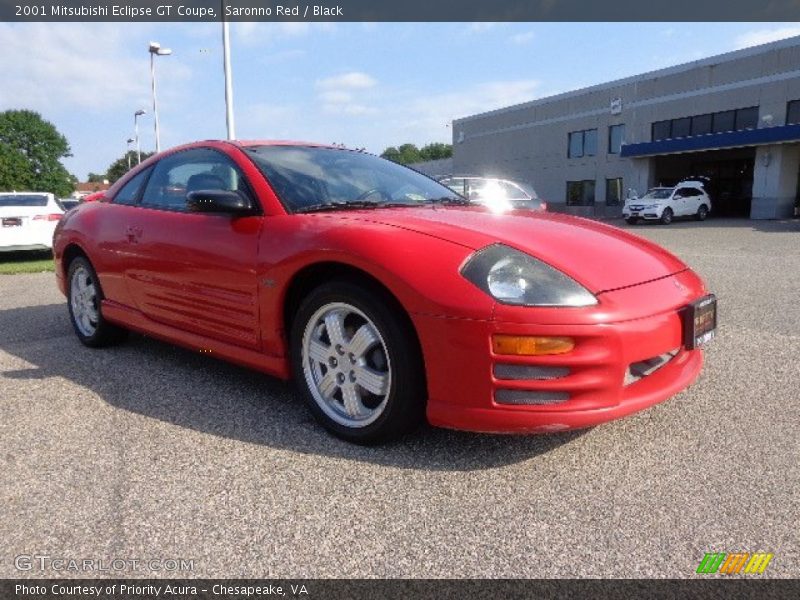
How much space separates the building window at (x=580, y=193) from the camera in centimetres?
3597

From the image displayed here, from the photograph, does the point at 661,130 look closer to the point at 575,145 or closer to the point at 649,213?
the point at 575,145

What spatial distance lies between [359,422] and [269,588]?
38.3 inches

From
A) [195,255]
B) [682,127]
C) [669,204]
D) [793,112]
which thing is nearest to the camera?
[195,255]

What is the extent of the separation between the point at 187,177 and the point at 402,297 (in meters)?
1.96

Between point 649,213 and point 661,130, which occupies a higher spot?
point 661,130

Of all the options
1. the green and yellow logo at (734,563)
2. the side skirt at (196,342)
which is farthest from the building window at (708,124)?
the green and yellow logo at (734,563)

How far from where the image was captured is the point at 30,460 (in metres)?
2.59

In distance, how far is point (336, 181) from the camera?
3.33m

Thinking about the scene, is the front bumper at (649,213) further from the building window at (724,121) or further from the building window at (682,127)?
the building window at (682,127)

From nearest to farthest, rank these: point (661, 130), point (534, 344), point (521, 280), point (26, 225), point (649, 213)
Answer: point (534, 344)
point (521, 280)
point (26, 225)
point (649, 213)
point (661, 130)

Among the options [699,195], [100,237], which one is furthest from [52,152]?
[100,237]

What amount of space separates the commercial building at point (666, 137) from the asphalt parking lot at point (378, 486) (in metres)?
27.3

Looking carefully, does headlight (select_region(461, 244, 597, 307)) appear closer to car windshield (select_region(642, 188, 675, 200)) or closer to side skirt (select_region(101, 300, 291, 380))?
side skirt (select_region(101, 300, 291, 380))

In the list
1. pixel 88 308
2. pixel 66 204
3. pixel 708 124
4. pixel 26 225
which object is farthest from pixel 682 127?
pixel 88 308
